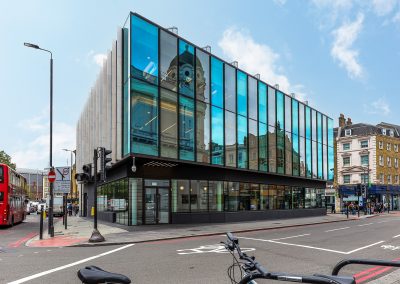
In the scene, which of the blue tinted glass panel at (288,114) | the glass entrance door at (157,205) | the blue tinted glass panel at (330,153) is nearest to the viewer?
the glass entrance door at (157,205)

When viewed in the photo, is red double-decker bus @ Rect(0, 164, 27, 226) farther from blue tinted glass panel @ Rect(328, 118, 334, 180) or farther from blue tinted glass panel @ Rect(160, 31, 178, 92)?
blue tinted glass panel @ Rect(328, 118, 334, 180)

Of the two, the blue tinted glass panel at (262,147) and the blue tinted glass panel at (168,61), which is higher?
the blue tinted glass panel at (168,61)

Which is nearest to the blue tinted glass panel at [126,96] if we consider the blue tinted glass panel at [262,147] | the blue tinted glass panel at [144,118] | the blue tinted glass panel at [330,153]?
the blue tinted glass panel at [144,118]

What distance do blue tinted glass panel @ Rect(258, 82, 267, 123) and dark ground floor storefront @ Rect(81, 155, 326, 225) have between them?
4.95 metres

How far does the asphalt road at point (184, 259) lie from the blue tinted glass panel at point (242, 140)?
14533 mm

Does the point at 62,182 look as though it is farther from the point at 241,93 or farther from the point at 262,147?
the point at 262,147

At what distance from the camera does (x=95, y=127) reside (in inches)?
1458

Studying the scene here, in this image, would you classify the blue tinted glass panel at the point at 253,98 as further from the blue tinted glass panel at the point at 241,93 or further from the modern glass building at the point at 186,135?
the blue tinted glass panel at the point at 241,93

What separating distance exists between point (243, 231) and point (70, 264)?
13.3m

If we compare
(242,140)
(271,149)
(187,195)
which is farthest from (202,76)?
(271,149)

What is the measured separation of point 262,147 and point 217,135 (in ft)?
22.0

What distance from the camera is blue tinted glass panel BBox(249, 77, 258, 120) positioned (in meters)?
33.7

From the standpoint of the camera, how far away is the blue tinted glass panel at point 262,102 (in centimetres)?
3488

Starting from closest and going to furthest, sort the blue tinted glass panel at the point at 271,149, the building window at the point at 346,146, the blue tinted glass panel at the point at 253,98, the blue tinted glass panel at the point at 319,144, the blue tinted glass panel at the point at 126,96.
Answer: the blue tinted glass panel at the point at 126,96 → the blue tinted glass panel at the point at 253,98 → the blue tinted glass panel at the point at 271,149 → the blue tinted glass panel at the point at 319,144 → the building window at the point at 346,146
